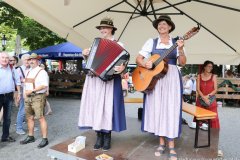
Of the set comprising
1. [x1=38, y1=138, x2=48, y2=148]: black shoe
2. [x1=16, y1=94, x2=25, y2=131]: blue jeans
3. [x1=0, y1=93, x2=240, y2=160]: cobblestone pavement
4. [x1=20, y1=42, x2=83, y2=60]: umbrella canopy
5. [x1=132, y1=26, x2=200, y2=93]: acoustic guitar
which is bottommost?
[x1=0, y1=93, x2=240, y2=160]: cobblestone pavement

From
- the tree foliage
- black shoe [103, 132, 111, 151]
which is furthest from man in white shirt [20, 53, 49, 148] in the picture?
the tree foliage

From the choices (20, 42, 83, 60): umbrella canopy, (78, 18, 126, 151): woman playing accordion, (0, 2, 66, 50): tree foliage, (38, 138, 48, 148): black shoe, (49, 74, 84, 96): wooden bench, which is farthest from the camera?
(20, 42, 83, 60): umbrella canopy

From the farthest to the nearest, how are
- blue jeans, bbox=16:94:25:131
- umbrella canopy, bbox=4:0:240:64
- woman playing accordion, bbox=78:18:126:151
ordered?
blue jeans, bbox=16:94:25:131 < umbrella canopy, bbox=4:0:240:64 < woman playing accordion, bbox=78:18:126:151

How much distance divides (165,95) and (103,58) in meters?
0.86

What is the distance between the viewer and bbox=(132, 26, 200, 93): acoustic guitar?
3084 mm

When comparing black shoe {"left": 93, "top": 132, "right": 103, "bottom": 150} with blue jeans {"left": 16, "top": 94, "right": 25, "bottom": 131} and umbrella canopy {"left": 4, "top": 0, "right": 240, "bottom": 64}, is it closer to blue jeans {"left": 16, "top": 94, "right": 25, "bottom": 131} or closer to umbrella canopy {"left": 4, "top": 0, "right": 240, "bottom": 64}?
umbrella canopy {"left": 4, "top": 0, "right": 240, "bottom": 64}

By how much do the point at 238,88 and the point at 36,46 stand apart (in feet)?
38.9

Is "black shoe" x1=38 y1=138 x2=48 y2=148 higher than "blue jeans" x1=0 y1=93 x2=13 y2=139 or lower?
lower

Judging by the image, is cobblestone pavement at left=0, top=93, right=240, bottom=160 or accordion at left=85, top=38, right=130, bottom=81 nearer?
accordion at left=85, top=38, right=130, bottom=81

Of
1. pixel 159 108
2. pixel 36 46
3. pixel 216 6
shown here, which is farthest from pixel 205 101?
pixel 36 46

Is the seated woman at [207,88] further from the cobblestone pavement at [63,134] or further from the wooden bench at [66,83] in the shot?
the wooden bench at [66,83]

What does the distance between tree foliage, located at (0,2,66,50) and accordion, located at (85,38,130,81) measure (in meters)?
7.73

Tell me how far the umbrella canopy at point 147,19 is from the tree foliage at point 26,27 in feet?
17.3

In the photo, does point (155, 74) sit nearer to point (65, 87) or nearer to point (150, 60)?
point (150, 60)
